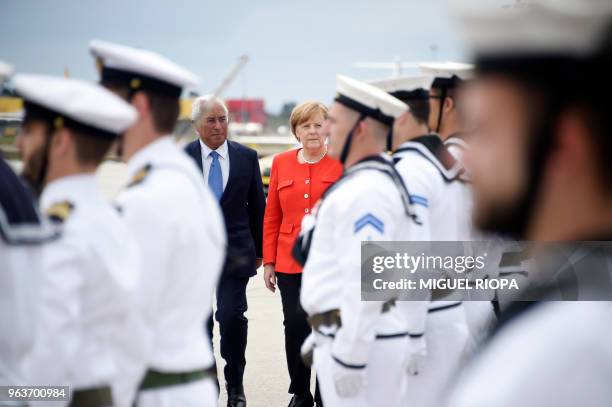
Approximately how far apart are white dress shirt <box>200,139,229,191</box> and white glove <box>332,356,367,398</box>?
2922 millimetres

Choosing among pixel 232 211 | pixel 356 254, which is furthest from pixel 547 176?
pixel 232 211

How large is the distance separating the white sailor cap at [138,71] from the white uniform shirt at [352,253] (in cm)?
96

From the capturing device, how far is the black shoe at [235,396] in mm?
6250

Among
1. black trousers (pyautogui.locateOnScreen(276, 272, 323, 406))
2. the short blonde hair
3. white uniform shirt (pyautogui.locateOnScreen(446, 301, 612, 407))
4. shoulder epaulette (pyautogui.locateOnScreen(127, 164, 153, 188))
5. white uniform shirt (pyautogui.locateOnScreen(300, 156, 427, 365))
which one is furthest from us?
the short blonde hair

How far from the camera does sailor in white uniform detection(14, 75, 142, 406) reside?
261 cm

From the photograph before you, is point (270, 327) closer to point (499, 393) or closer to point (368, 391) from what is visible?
point (368, 391)

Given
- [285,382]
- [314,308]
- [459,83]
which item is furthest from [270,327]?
[314,308]

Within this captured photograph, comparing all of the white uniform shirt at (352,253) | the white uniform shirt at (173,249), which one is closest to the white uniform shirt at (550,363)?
the white uniform shirt at (173,249)

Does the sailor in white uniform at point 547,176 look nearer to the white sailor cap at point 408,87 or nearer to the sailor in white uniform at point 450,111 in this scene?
the white sailor cap at point 408,87

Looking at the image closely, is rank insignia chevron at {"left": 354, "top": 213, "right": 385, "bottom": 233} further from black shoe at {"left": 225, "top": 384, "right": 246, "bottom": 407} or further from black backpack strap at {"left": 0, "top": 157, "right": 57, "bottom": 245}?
black shoe at {"left": 225, "top": 384, "right": 246, "bottom": 407}

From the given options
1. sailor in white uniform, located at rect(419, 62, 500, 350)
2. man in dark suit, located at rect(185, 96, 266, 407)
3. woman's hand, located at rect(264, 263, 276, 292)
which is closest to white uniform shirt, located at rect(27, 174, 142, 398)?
sailor in white uniform, located at rect(419, 62, 500, 350)

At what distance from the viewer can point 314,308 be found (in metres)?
4.00

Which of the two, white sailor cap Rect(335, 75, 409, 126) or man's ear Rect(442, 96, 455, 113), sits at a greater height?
white sailor cap Rect(335, 75, 409, 126)

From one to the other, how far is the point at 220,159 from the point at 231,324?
3.99ft
